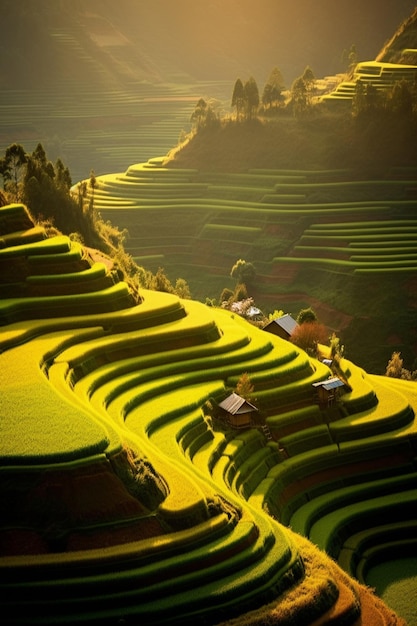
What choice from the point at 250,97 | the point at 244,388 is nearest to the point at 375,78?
the point at 250,97

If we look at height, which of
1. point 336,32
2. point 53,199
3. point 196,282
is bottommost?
point 196,282

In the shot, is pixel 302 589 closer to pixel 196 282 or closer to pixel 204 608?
pixel 204 608

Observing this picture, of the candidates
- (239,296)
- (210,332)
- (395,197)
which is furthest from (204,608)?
(395,197)

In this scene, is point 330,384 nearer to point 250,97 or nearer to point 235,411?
point 235,411

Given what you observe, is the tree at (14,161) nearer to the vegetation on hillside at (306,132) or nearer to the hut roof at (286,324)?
the hut roof at (286,324)

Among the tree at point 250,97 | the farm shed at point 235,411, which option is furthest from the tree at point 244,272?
the farm shed at point 235,411
